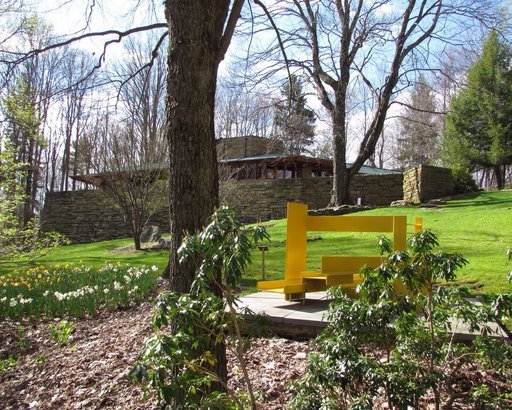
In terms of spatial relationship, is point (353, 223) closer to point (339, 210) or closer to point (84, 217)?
point (339, 210)

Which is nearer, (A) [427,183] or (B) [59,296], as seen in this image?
(B) [59,296]

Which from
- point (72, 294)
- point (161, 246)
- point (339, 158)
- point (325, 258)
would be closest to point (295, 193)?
point (339, 158)

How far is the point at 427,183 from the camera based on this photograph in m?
15.9

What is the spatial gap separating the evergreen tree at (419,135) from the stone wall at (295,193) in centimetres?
1584

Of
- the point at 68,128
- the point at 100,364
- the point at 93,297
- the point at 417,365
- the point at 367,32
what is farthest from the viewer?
the point at 68,128

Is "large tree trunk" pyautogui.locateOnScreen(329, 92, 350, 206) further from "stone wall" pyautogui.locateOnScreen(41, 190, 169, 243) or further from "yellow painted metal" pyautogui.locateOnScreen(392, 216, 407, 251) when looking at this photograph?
"yellow painted metal" pyautogui.locateOnScreen(392, 216, 407, 251)

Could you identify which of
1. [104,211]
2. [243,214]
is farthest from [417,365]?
[104,211]

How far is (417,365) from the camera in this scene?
2.03 meters

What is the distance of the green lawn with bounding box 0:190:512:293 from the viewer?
597 cm

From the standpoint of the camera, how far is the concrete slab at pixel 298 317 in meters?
3.48

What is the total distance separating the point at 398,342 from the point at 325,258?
2393mm

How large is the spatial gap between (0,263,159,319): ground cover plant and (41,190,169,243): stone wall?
1478 centimetres

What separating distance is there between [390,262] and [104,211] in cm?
2242

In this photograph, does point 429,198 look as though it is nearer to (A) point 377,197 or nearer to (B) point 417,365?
(A) point 377,197
